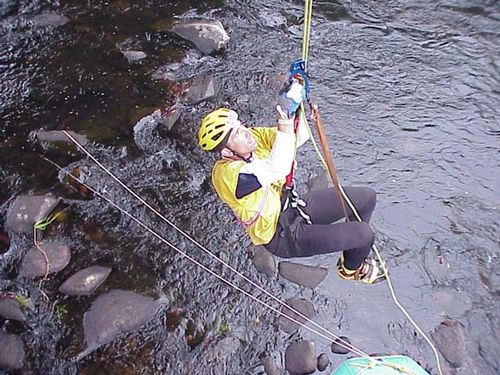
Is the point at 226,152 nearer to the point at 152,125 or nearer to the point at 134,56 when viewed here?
the point at 152,125

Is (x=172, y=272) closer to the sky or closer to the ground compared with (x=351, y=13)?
closer to the ground

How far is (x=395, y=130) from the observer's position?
6730 millimetres

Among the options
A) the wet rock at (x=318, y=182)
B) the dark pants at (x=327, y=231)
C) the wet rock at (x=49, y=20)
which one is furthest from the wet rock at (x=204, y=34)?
the dark pants at (x=327, y=231)

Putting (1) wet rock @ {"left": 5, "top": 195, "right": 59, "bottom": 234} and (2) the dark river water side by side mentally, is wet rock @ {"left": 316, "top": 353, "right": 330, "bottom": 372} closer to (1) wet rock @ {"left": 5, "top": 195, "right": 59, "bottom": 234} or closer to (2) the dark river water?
(2) the dark river water

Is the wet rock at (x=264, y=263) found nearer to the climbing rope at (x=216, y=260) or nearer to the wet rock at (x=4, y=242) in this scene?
the climbing rope at (x=216, y=260)

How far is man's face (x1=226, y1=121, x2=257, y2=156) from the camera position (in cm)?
408

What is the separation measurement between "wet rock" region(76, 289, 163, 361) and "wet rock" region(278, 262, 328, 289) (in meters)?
1.40

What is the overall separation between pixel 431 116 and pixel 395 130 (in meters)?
0.60

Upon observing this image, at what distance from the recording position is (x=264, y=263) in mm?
5438

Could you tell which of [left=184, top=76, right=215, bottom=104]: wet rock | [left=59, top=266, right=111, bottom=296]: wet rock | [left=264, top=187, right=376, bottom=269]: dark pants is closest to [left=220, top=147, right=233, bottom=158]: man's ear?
[left=264, top=187, right=376, bottom=269]: dark pants

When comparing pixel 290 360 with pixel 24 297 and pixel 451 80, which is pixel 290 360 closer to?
pixel 24 297

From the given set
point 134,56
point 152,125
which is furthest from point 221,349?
point 134,56

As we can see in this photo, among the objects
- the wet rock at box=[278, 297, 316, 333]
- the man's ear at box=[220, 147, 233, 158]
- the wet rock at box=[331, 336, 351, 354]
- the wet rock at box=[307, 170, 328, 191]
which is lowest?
the wet rock at box=[331, 336, 351, 354]

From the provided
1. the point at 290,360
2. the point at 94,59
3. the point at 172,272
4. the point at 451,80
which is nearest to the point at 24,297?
the point at 172,272
